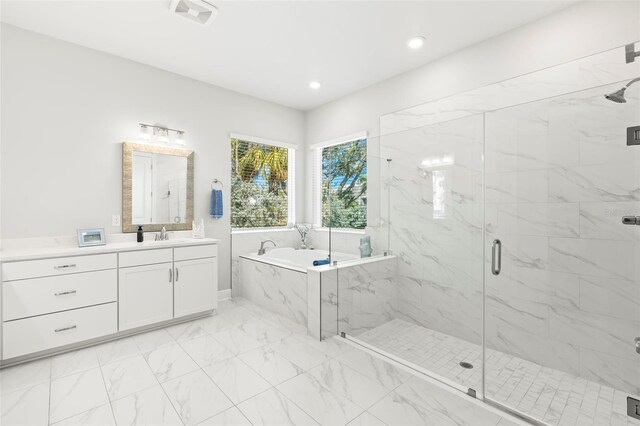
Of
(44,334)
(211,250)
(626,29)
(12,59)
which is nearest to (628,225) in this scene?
(626,29)

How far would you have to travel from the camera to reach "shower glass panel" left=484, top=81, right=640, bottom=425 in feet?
5.91

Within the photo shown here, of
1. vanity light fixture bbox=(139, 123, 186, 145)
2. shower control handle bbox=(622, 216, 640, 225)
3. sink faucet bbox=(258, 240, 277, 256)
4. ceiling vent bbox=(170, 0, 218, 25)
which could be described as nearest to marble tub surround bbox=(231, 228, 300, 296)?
sink faucet bbox=(258, 240, 277, 256)

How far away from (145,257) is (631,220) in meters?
3.66

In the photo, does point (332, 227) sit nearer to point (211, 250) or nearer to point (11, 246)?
point (211, 250)

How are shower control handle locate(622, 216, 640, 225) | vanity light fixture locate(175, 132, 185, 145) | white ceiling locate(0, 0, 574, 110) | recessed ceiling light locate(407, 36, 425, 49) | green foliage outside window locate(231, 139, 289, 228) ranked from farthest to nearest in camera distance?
green foliage outside window locate(231, 139, 289, 228) → vanity light fixture locate(175, 132, 185, 145) → recessed ceiling light locate(407, 36, 425, 49) → white ceiling locate(0, 0, 574, 110) → shower control handle locate(622, 216, 640, 225)

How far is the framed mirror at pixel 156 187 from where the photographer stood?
3.19 m

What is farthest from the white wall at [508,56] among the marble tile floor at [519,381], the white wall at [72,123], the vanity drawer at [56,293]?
the vanity drawer at [56,293]

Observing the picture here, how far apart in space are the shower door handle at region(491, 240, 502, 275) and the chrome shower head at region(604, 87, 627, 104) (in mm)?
1060

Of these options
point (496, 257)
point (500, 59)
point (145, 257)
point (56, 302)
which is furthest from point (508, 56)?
point (56, 302)

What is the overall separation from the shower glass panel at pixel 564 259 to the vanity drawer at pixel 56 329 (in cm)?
307

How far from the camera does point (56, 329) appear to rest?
2432 mm

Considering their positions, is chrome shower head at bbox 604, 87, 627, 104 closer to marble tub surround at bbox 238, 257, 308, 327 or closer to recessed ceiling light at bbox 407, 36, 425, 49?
recessed ceiling light at bbox 407, 36, 425, 49

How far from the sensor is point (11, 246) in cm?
261

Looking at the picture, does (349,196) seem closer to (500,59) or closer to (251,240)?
(251,240)
